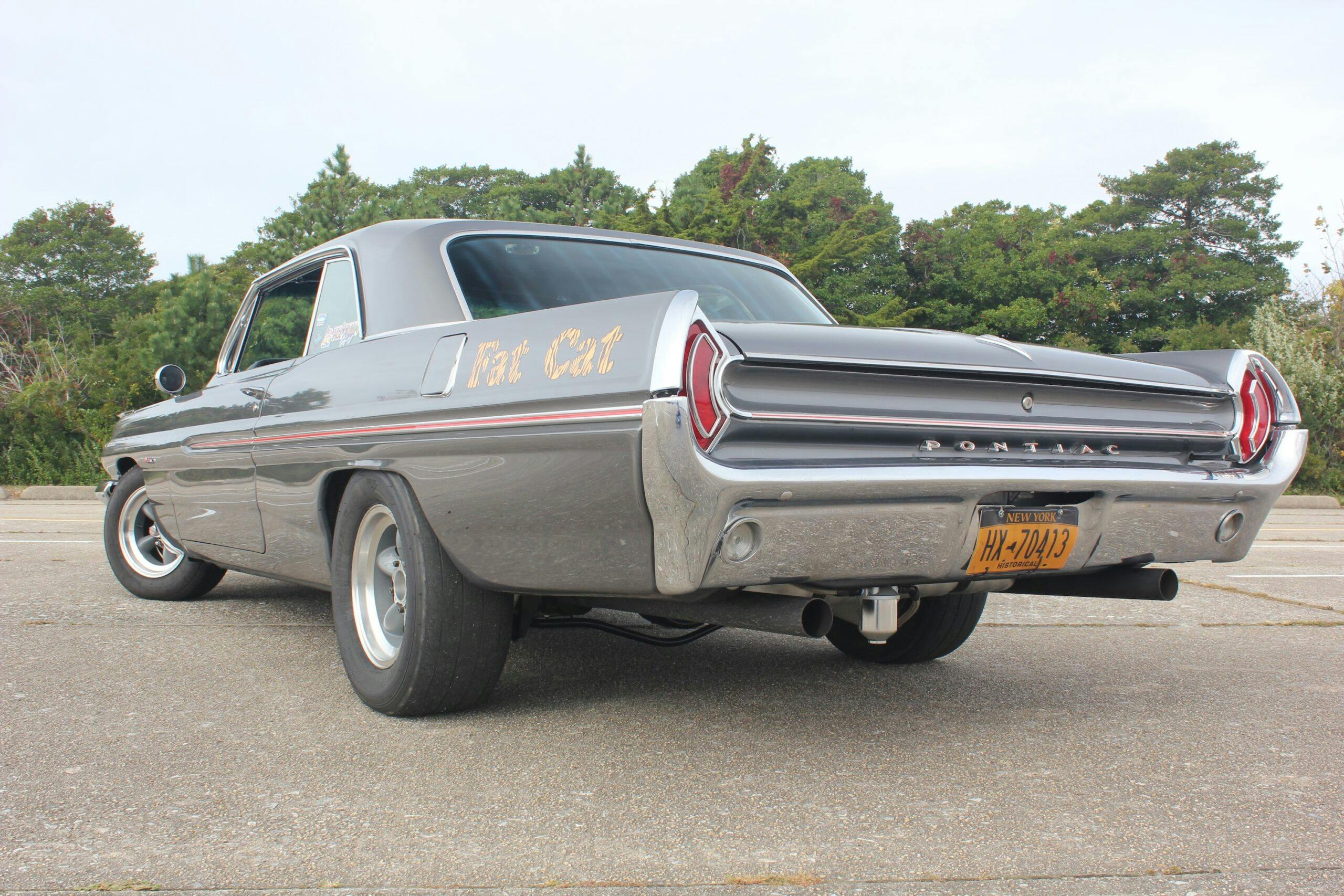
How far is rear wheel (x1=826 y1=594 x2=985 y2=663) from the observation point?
401 cm

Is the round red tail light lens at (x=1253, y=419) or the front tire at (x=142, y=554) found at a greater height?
the round red tail light lens at (x=1253, y=419)

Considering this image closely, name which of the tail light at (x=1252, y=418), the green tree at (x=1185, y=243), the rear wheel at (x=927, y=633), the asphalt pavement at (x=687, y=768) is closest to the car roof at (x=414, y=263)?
the asphalt pavement at (x=687, y=768)

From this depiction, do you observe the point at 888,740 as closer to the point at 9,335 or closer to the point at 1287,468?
the point at 1287,468

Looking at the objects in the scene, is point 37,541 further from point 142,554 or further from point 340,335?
point 340,335

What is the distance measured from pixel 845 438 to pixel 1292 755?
4.88 ft

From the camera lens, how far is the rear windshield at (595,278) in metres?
3.46

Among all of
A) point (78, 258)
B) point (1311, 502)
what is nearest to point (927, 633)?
point (1311, 502)

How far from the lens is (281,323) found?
4750 millimetres

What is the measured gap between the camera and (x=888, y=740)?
311 cm

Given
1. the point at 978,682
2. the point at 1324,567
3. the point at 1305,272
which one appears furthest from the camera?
the point at 1305,272

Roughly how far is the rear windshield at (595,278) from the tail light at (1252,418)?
1343 millimetres

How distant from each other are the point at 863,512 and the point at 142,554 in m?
4.39

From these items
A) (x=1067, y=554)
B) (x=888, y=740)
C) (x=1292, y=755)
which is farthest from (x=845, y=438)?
(x=1292, y=755)

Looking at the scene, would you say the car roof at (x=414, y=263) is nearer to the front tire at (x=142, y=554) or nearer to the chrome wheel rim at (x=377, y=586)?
the chrome wheel rim at (x=377, y=586)
